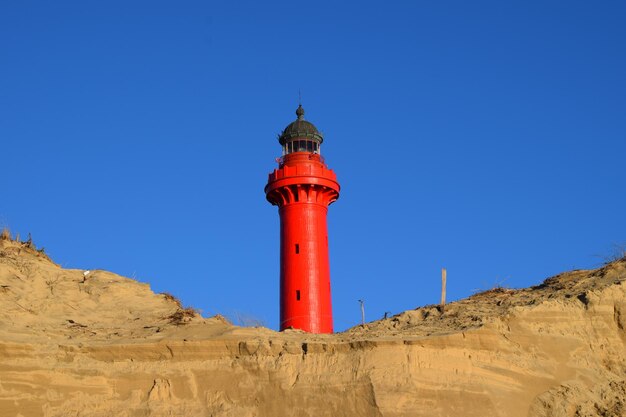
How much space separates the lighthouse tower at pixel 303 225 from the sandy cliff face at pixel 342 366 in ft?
36.9

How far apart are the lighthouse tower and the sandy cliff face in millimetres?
11237

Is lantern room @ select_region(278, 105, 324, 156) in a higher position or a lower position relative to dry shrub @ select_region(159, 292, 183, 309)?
higher

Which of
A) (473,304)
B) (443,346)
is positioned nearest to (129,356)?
(443,346)

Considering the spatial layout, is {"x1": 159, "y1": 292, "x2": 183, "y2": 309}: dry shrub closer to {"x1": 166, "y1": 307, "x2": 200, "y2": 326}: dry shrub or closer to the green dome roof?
{"x1": 166, "y1": 307, "x2": 200, "y2": 326}: dry shrub

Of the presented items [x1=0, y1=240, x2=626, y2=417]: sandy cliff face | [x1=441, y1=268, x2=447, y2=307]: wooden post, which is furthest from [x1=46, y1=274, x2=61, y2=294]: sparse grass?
[x1=441, y1=268, x2=447, y2=307]: wooden post

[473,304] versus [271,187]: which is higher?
[271,187]

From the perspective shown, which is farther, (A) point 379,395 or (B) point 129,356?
(B) point 129,356

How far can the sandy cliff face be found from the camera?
13.8 metres

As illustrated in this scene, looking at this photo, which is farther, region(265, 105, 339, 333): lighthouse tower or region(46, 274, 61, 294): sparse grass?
region(265, 105, 339, 333): lighthouse tower

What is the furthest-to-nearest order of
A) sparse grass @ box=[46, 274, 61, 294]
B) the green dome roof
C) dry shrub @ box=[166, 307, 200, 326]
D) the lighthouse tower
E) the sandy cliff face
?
the green dome roof → the lighthouse tower → sparse grass @ box=[46, 274, 61, 294] → dry shrub @ box=[166, 307, 200, 326] → the sandy cliff face

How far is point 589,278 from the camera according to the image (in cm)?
1667

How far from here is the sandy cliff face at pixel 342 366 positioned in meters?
13.8

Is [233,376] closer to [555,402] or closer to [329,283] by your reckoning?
[555,402]

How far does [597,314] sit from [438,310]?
3.20 m
